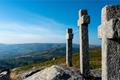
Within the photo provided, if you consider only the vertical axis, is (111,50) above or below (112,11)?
below

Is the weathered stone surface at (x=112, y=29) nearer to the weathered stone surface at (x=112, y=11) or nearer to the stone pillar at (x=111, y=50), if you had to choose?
the stone pillar at (x=111, y=50)

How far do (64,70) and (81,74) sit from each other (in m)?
1.19

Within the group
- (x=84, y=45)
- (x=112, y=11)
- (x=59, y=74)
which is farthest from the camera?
(x=84, y=45)

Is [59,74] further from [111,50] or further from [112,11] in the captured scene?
[112,11]

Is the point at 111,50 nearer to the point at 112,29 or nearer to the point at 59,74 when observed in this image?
the point at 112,29

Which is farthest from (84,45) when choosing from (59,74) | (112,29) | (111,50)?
(112,29)

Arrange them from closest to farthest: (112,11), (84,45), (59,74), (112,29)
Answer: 1. (112,29)
2. (112,11)
3. (59,74)
4. (84,45)

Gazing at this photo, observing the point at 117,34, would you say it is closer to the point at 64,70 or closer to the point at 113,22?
the point at 113,22

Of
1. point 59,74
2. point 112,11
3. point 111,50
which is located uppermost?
point 112,11

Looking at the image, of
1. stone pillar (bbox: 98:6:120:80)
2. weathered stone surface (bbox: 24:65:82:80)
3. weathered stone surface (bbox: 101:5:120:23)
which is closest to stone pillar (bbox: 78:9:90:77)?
weathered stone surface (bbox: 24:65:82:80)

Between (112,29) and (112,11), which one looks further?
(112,11)

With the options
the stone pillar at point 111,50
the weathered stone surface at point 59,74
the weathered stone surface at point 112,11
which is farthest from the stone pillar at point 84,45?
the weathered stone surface at point 112,11

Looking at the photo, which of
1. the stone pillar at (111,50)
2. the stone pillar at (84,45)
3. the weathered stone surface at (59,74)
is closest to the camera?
the stone pillar at (111,50)

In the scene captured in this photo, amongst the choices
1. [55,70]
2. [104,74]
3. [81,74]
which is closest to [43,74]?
[55,70]
